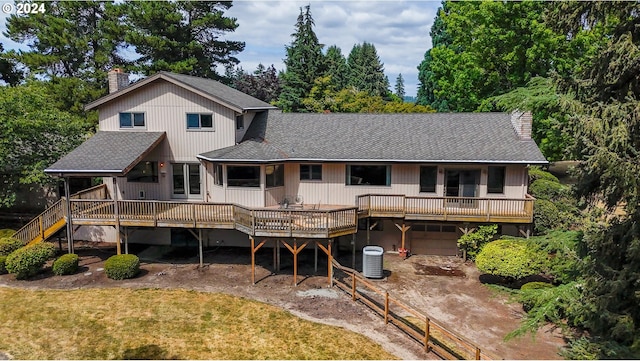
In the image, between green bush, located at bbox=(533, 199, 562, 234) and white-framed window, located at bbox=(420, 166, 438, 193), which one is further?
white-framed window, located at bbox=(420, 166, 438, 193)

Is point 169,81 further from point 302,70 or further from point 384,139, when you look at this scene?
point 302,70

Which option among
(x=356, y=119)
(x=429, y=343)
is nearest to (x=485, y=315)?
(x=429, y=343)

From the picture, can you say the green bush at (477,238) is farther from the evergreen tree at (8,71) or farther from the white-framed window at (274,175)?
→ the evergreen tree at (8,71)

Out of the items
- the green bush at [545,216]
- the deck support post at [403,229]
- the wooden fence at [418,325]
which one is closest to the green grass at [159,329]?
the wooden fence at [418,325]

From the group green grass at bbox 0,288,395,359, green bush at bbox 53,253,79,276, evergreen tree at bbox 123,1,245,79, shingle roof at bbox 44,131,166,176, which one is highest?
evergreen tree at bbox 123,1,245,79

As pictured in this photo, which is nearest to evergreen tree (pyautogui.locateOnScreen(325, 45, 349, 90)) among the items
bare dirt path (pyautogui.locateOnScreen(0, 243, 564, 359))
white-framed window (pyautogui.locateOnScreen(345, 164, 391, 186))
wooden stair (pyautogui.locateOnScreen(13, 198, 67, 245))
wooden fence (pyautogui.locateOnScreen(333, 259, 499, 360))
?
white-framed window (pyautogui.locateOnScreen(345, 164, 391, 186))

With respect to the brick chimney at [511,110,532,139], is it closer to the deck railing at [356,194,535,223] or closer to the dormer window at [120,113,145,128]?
the deck railing at [356,194,535,223]

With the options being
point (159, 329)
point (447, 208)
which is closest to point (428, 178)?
point (447, 208)
